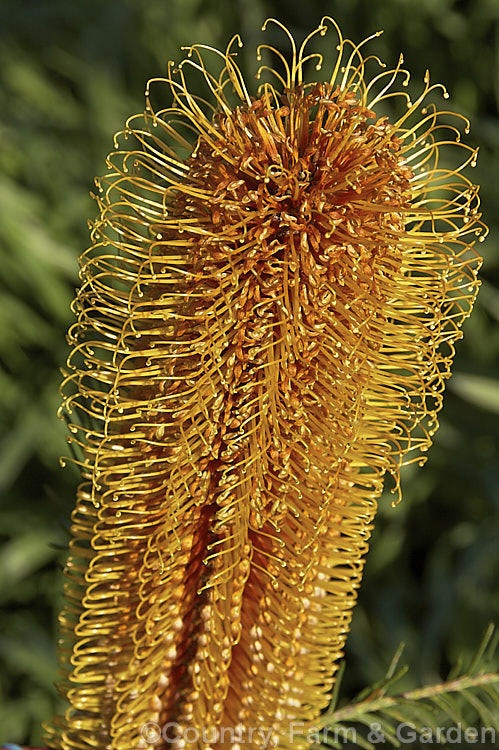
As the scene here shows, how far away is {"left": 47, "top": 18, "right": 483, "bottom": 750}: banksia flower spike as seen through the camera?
43 cm

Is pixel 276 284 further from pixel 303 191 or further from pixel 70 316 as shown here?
pixel 70 316

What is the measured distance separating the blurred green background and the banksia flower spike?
751mm

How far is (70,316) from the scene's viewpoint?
4.37 ft

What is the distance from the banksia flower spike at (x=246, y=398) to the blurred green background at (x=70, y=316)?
2.46ft

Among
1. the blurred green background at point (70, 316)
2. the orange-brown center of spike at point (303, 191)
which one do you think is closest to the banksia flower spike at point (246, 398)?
the orange-brown center of spike at point (303, 191)

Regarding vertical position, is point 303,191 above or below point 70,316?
above

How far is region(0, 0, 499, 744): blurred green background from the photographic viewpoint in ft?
4.16

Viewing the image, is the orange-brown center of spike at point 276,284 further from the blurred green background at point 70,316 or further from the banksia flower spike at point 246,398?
the blurred green background at point 70,316

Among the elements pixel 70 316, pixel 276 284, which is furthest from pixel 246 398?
pixel 70 316

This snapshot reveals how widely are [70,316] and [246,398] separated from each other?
0.95 metres

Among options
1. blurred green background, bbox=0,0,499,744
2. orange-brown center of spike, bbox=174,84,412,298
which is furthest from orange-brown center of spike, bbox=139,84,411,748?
blurred green background, bbox=0,0,499,744

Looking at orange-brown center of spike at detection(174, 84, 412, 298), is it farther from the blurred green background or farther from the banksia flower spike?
the blurred green background

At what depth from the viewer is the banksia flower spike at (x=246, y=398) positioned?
43cm

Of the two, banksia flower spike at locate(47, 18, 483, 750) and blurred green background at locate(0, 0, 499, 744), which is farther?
blurred green background at locate(0, 0, 499, 744)
